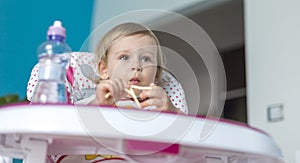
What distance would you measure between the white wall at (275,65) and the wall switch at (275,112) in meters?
0.02

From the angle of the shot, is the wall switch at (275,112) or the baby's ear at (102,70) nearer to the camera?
the baby's ear at (102,70)

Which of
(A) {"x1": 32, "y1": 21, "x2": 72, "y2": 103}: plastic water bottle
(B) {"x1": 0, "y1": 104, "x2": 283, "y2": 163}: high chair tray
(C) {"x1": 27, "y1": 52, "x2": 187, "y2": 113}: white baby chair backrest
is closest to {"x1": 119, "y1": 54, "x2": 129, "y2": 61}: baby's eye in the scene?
(C) {"x1": 27, "y1": 52, "x2": 187, "y2": 113}: white baby chair backrest

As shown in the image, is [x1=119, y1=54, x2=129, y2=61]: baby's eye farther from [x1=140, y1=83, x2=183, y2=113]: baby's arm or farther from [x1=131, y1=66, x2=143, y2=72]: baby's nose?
[x1=140, y1=83, x2=183, y2=113]: baby's arm

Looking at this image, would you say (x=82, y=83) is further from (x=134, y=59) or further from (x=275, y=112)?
(x=275, y=112)

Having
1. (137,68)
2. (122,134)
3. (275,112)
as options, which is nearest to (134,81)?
(137,68)

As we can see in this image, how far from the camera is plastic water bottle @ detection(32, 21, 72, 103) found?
0.85 meters

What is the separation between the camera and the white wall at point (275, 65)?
2.12m

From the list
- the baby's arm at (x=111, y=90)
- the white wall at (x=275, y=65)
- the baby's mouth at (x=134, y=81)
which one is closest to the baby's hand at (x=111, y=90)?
the baby's arm at (x=111, y=90)

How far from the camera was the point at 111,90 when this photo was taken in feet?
2.88

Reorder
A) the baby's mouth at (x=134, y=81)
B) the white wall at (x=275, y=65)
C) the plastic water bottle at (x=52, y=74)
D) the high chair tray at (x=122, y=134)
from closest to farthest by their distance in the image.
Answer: the high chair tray at (x=122, y=134) → the plastic water bottle at (x=52, y=74) → the baby's mouth at (x=134, y=81) → the white wall at (x=275, y=65)

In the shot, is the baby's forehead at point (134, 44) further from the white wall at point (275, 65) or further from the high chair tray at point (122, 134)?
the white wall at point (275, 65)

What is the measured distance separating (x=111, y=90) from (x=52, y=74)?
0.10 meters

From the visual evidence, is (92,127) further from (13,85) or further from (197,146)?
(13,85)

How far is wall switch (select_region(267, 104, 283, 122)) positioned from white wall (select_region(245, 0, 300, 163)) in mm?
17
